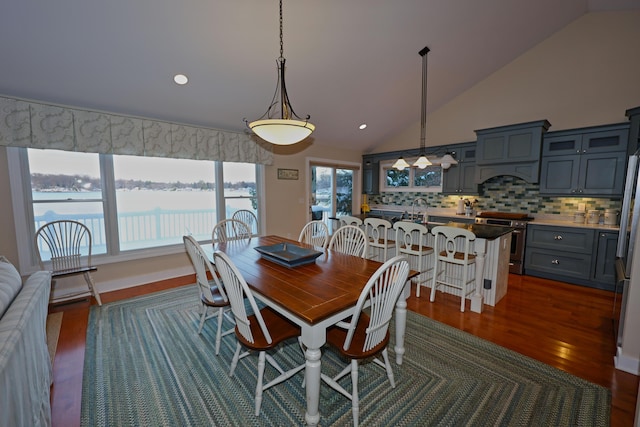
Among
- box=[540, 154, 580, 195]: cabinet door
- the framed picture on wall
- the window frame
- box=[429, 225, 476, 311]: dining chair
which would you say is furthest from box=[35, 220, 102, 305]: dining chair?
box=[540, 154, 580, 195]: cabinet door

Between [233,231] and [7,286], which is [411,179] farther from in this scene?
[7,286]

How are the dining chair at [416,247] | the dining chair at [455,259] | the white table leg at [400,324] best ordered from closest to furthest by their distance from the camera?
the white table leg at [400,324] → the dining chair at [455,259] → the dining chair at [416,247]

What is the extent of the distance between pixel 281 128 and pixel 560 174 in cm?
433

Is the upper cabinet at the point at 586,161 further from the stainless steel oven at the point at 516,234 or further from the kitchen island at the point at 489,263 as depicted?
the kitchen island at the point at 489,263

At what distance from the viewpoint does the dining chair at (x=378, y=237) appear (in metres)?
3.39

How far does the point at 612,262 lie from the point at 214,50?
5.49 metres

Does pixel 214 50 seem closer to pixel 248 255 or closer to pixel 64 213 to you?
pixel 248 255

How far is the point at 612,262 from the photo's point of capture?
3.50m

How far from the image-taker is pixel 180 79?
10.4 feet

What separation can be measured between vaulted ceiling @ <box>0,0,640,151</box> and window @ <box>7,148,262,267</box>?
0.67 m

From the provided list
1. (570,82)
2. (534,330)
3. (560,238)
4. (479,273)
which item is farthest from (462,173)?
(534,330)

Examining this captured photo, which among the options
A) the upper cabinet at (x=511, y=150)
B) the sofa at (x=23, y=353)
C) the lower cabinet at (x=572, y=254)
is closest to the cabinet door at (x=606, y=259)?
the lower cabinet at (x=572, y=254)

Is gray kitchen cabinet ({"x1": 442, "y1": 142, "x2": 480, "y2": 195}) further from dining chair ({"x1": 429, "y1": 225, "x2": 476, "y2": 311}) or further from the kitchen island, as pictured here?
dining chair ({"x1": 429, "y1": 225, "x2": 476, "y2": 311})

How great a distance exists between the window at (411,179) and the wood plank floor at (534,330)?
7.93 ft
